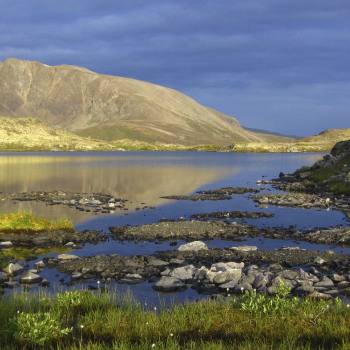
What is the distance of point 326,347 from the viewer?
41.1ft

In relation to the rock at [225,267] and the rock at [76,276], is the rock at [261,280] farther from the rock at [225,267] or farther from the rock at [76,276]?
the rock at [76,276]

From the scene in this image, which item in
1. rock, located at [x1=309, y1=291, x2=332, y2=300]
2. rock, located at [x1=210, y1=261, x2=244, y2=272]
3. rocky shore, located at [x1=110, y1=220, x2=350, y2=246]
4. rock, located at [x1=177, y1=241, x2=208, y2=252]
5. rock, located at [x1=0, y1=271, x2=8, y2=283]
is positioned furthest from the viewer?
rocky shore, located at [x1=110, y1=220, x2=350, y2=246]

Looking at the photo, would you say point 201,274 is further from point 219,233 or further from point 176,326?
point 219,233

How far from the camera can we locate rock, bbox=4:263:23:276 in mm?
27672

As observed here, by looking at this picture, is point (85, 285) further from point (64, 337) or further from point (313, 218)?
point (313, 218)

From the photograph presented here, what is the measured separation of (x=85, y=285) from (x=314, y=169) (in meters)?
84.4

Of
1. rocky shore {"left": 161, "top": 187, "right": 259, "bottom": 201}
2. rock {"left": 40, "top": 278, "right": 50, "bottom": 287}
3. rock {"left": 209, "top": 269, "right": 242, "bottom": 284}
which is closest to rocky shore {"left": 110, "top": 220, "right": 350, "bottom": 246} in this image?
rock {"left": 40, "top": 278, "right": 50, "bottom": 287}

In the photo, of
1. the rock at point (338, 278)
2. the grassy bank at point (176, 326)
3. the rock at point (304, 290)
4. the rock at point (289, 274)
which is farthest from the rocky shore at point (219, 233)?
the grassy bank at point (176, 326)

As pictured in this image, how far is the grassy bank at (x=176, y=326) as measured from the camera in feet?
41.6

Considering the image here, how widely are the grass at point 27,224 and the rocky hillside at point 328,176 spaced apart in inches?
1692

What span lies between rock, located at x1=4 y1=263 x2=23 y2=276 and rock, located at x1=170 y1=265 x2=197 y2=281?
8.51m

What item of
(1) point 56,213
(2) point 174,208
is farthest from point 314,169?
(1) point 56,213

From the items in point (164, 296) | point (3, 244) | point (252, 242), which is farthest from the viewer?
point (252, 242)

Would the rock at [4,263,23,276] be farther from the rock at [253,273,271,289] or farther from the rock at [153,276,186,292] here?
the rock at [253,273,271,289]
